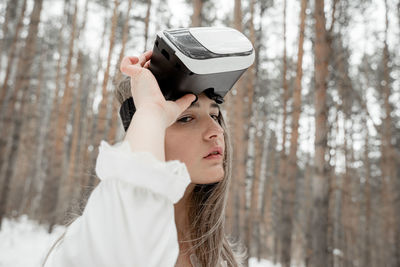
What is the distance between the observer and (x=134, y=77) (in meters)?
0.80

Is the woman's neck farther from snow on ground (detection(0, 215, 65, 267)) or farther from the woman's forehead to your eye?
snow on ground (detection(0, 215, 65, 267))

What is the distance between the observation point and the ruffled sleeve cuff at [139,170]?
0.58m

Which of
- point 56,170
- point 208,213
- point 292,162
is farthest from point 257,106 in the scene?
point 208,213

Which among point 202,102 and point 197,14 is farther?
point 197,14

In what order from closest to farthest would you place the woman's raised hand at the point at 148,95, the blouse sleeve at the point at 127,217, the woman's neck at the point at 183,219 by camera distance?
the blouse sleeve at the point at 127,217 → the woman's raised hand at the point at 148,95 → the woman's neck at the point at 183,219

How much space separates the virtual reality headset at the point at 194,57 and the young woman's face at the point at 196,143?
0.13 meters

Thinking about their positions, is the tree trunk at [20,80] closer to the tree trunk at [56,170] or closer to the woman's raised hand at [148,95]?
the tree trunk at [56,170]

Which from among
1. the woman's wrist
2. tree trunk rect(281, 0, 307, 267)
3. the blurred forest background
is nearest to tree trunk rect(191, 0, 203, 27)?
the blurred forest background

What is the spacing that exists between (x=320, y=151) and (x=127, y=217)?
12.2ft

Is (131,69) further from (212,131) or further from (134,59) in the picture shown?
(212,131)

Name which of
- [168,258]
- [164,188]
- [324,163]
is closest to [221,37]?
[164,188]

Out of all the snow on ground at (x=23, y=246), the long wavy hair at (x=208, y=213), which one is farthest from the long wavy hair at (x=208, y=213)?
the snow on ground at (x=23, y=246)

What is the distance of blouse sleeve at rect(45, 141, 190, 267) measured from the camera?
528mm

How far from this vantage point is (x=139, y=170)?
58 cm
